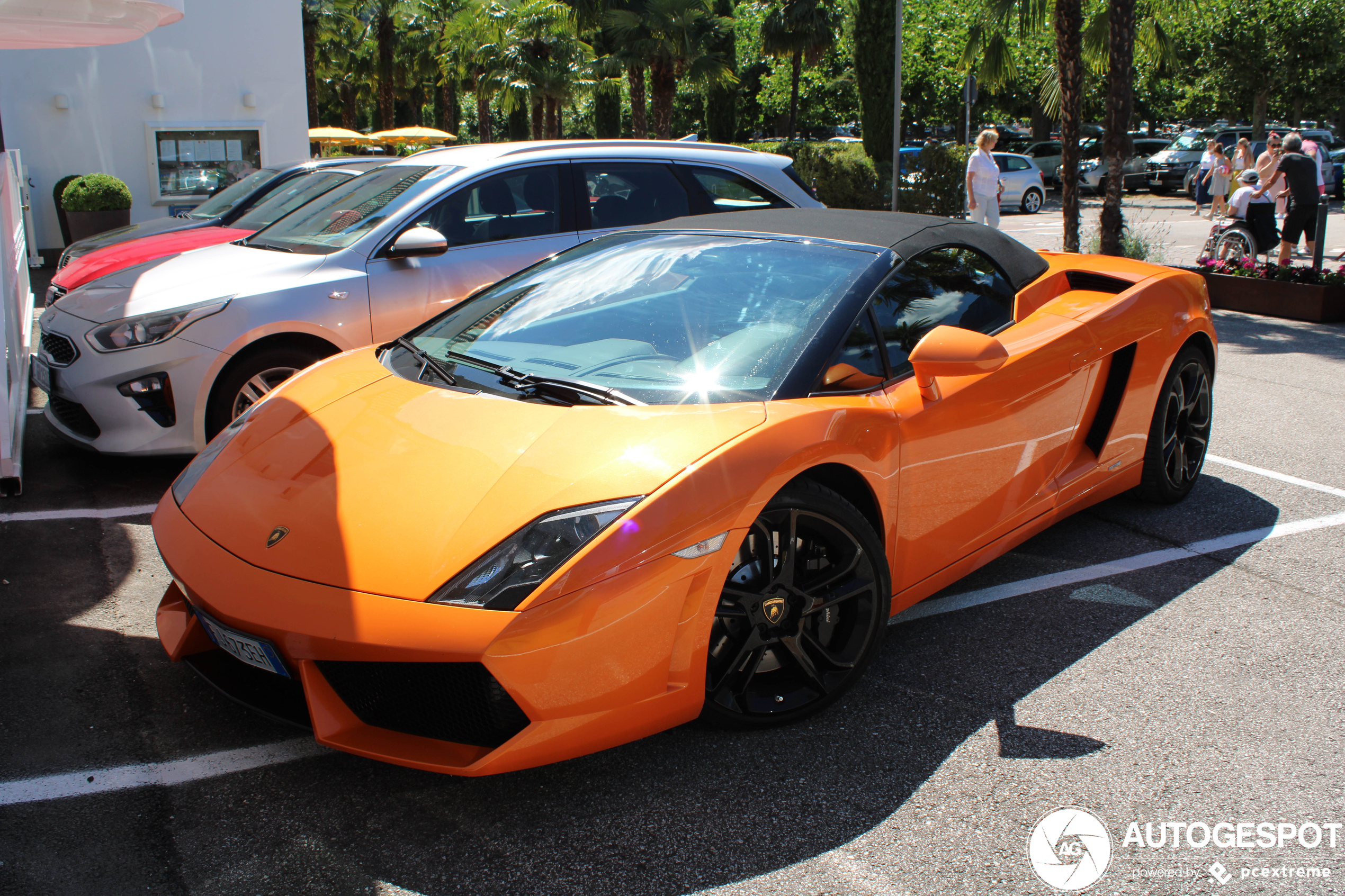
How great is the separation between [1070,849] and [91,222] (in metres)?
14.4

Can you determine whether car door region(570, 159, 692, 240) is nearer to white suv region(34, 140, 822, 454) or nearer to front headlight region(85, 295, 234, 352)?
white suv region(34, 140, 822, 454)

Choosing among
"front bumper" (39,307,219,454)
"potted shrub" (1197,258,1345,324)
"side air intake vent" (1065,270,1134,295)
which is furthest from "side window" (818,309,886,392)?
"potted shrub" (1197,258,1345,324)

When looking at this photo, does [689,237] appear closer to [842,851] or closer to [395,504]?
[395,504]

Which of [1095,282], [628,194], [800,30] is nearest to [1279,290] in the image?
[1095,282]

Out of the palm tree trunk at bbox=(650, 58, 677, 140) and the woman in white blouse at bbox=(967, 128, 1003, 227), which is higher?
the palm tree trunk at bbox=(650, 58, 677, 140)

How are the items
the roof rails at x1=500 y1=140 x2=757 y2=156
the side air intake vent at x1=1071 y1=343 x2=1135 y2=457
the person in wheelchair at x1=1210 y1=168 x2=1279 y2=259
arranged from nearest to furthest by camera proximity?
the side air intake vent at x1=1071 y1=343 x2=1135 y2=457 < the roof rails at x1=500 y1=140 x2=757 y2=156 < the person in wheelchair at x1=1210 y1=168 x2=1279 y2=259

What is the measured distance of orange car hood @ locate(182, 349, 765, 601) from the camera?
232 centimetres

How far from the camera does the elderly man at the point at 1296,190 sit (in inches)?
440

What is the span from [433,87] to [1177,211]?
40415 mm

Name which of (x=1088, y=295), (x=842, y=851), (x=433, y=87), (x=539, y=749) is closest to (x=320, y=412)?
(x=539, y=749)

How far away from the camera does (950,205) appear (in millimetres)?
18203

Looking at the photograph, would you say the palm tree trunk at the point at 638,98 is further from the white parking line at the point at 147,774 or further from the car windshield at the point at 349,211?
the white parking line at the point at 147,774

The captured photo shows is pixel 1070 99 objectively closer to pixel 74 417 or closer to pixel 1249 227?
pixel 1249 227

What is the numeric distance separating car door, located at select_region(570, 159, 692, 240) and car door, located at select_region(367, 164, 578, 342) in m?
0.10
